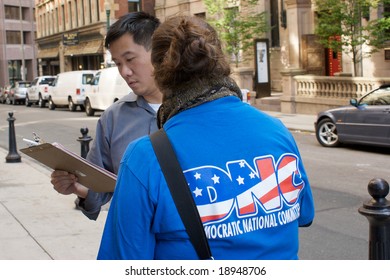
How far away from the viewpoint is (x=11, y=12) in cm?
7656

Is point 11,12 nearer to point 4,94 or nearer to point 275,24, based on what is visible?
point 4,94

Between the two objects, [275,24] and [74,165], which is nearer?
[74,165]

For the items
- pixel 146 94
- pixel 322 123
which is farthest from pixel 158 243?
pixel 322 123

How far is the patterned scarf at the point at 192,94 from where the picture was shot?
2008 millimetres

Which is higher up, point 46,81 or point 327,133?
point 46,81

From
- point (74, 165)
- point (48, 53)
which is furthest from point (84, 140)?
point (48, 53)

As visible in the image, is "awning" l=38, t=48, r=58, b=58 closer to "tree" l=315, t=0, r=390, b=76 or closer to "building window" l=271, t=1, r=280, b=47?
"building window" l=271, t=1, r=280, b=47

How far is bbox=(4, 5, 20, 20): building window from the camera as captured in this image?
249ft

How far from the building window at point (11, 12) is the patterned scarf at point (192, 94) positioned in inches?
3098

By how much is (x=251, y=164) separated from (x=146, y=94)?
1355 millimetres

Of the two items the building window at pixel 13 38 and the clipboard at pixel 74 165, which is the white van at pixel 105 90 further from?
the building window at pixel 13 38

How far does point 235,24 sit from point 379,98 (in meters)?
12.4

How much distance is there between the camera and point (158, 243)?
1.99 metres

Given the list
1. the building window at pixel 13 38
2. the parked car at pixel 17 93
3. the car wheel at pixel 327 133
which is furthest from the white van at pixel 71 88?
the building window at pixel 13 38
